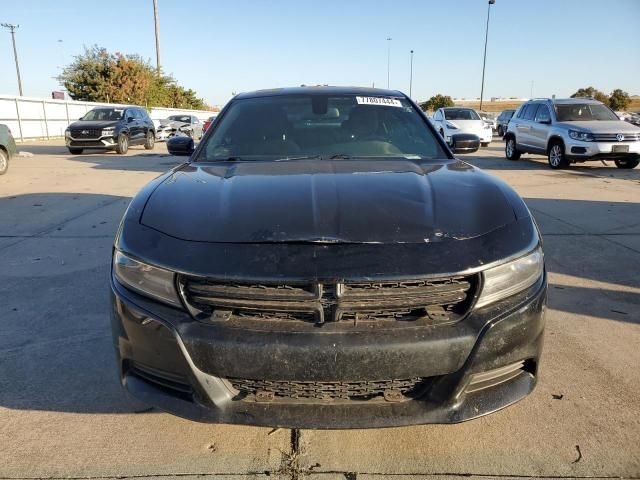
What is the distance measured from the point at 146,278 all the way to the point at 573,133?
12.8 meters

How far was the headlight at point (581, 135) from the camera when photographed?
12219 mm

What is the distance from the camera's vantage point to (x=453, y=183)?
2555 millimetres

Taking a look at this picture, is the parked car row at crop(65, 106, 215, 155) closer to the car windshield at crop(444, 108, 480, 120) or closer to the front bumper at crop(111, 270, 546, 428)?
the car windshield at crop(444, 108, 480, 120)

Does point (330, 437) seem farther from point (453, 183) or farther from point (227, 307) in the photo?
point (453, 183)

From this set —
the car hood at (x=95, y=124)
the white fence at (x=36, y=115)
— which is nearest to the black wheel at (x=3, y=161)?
the car hood at (x=95, y=124)

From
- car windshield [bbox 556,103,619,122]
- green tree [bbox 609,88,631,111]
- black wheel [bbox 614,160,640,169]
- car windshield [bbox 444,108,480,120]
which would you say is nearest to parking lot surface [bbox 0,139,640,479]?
car windshield [bbox 556,103,619,122]

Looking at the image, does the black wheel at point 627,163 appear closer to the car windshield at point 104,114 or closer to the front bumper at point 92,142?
the front bumper at point 92,142

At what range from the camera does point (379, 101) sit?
372 cm

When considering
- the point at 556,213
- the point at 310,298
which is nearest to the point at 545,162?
the point at 556,213

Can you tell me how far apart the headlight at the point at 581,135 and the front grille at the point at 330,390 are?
40.2 feet

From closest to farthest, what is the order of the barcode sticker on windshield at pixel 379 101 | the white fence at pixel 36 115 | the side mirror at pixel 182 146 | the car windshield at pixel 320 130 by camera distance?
the car windshield at pixel 320 130, the barcode sticker on windshield at pixel 379 101, the side mirror at pixel 182 146, the white fence at pixel 36 115

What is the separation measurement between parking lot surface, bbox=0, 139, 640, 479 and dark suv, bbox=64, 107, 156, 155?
13.3m

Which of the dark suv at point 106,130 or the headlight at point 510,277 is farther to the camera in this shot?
the dark suv at point 106,130

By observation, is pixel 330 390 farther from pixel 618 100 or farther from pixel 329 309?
pixel 618 100
